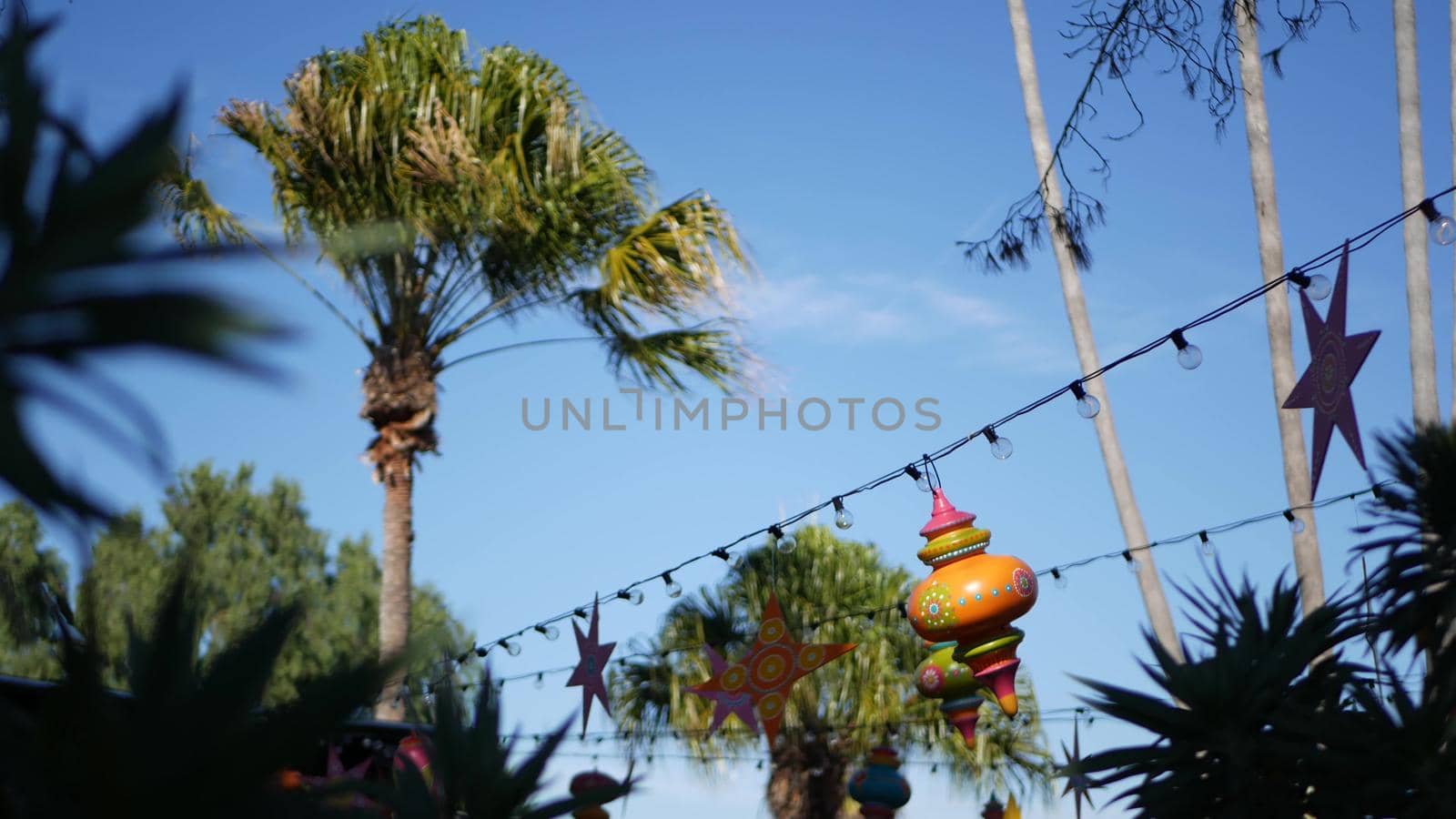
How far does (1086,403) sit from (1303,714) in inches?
80.3

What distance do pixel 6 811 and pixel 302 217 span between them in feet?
31.2

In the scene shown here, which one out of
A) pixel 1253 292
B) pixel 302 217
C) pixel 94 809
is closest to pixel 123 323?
pixel 94 809

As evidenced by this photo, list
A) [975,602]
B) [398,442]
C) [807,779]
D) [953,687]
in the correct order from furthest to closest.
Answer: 1. [807,779]
2. [398,442]
3. [953,687]
4. [975,602]

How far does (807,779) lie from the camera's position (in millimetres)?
17219

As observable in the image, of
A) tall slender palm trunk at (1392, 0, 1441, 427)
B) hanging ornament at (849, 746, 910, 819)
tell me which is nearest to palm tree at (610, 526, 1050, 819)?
hanging ornament at (849, 746, 910, 819)

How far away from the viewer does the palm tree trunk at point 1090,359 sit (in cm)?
999

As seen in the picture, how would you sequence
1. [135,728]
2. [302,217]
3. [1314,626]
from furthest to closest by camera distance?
[302,217], [1314,626], [135,728]

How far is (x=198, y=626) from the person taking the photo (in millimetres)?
3143

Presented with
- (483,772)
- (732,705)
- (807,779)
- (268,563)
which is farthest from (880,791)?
(268,563)

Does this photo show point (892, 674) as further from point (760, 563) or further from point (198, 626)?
point (198, 626)

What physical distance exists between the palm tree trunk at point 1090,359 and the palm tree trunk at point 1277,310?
1.08 metres

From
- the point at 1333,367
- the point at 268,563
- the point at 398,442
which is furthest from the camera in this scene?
the point at 268,563

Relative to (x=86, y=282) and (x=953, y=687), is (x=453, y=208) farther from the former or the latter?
(x=86, y=282)

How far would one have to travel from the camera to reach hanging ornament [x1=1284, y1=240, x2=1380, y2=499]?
5844 mm
